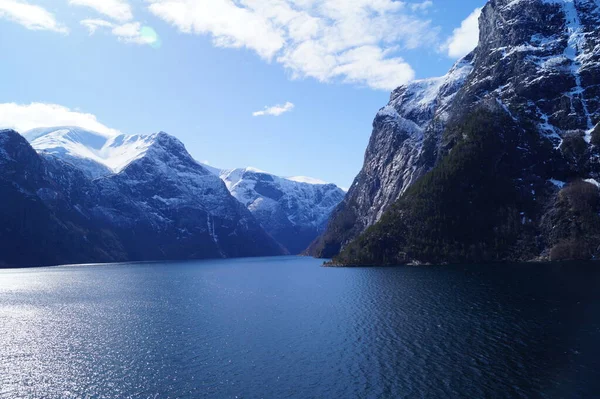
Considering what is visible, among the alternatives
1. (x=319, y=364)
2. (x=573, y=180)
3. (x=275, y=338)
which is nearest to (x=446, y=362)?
(x=319, y=364)

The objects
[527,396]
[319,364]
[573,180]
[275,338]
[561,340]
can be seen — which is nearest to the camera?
[527,396]

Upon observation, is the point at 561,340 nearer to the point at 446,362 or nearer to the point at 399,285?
the point at 446,362

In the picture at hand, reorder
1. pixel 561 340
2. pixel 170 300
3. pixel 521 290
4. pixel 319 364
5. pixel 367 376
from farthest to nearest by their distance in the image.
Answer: pixel 170 300, pixel 521 290, pixel 561 340, pixel 319 364, pixel 367 376

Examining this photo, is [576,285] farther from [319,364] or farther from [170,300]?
[170,300]

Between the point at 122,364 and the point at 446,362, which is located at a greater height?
the point at 446,362

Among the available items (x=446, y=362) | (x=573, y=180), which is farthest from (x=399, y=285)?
(x=573, y=180)

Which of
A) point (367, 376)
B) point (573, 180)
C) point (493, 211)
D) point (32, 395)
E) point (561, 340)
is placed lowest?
point (32, 395)

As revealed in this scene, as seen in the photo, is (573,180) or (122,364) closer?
(122,364)
